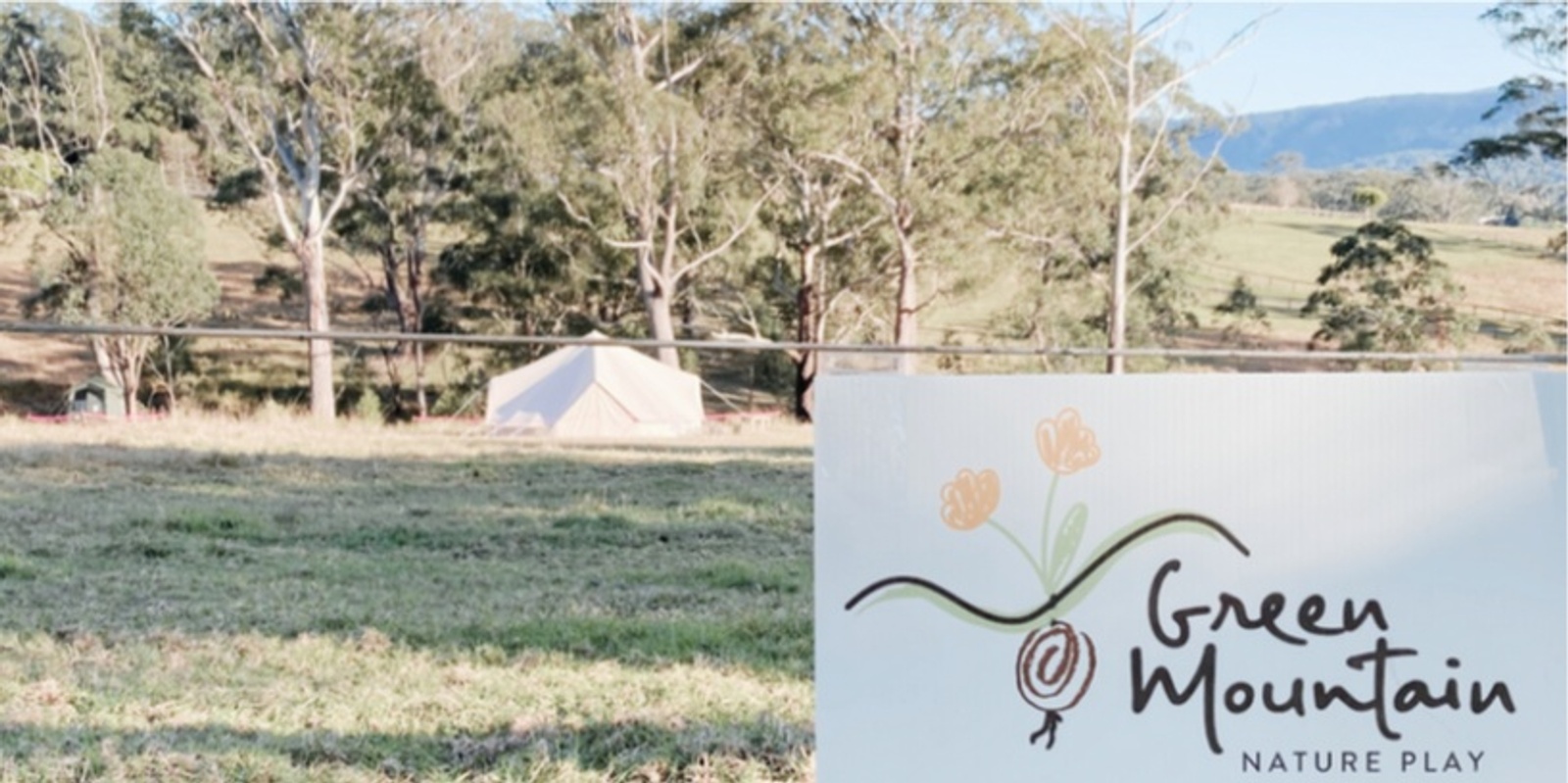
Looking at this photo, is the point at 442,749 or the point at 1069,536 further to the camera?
A: the point at 442,749

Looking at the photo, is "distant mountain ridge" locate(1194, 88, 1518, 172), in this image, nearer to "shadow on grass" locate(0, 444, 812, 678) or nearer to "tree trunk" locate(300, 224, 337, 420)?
"tree trunk" locate(300, 224, 337, 420)

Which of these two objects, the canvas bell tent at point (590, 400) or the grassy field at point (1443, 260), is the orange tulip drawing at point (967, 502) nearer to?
the canvas bell tent at point (590, 400)

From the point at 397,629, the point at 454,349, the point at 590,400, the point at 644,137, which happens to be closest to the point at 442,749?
the point at 397,629

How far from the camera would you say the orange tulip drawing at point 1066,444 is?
1.70 m

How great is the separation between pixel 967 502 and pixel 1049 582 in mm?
150

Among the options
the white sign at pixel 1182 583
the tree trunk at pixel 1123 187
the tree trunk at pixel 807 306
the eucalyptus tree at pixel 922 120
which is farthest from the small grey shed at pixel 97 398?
the white sign at pixel 1182 583

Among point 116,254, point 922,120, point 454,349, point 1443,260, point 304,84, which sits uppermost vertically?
point 304,84

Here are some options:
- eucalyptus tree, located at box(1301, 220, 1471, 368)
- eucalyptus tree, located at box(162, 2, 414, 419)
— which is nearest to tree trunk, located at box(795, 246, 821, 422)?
eucalyptus tree, located at box(162, 2, 414, 419)

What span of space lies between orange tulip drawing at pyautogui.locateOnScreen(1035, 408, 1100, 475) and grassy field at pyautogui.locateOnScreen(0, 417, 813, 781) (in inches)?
40.1

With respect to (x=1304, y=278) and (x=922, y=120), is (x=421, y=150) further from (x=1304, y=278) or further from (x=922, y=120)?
(x=1304, y=278)

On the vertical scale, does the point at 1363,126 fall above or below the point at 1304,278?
above

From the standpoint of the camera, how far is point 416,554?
5422mm

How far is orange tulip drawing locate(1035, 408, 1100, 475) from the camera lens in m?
1.70

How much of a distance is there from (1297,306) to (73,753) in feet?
88.0
